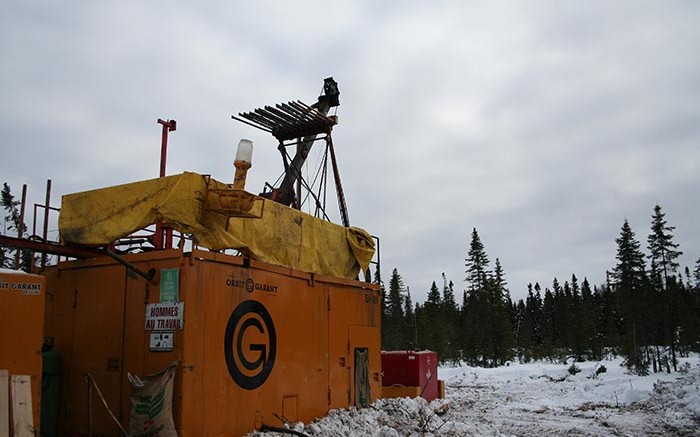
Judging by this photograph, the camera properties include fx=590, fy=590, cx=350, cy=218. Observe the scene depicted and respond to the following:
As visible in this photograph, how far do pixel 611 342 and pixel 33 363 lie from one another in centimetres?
6353

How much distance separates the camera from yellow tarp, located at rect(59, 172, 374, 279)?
30.5ft

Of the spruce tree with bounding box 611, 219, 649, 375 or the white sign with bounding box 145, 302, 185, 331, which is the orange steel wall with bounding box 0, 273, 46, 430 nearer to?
the white sign with bounding box 145, 302, 185, 331

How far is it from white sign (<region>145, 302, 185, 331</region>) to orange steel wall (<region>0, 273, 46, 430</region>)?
1474mm

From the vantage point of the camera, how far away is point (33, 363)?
8.09 meters

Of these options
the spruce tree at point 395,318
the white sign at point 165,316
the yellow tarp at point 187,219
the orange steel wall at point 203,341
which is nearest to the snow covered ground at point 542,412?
the orange steel wall at point 203,341

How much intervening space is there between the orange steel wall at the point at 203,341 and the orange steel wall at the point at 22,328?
136 centimetres

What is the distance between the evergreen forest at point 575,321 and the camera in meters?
38.5

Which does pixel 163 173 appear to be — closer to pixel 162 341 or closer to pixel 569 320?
pixel 162 341

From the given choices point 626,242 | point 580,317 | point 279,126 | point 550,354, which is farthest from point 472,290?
point 279,126

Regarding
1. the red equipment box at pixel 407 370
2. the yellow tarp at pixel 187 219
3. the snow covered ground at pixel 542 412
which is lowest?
the snow covered ground at pixel 542 412

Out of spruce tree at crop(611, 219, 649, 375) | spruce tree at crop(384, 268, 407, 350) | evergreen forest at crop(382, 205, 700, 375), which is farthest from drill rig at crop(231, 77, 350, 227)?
spruce tree at crop(384, 268, 407, 350)

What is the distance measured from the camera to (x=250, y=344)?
9891mm

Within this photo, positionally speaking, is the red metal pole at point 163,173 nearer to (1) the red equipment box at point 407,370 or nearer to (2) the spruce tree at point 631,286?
(1) the red equipment box at point 407,370

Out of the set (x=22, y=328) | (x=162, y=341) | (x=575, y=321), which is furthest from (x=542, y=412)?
(x=575, y=321)
